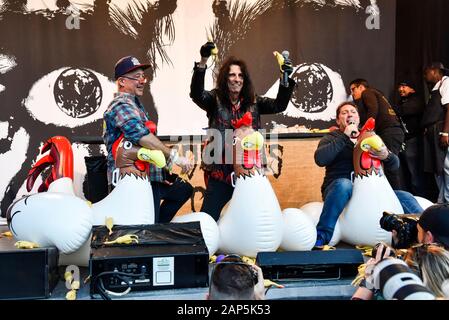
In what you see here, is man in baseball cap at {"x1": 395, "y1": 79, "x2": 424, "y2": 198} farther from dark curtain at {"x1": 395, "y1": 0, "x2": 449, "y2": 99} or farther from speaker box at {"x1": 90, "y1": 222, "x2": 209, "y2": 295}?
speaker box at {"x1": 90, "y1": 222, "x2": 209, "y2": 295}

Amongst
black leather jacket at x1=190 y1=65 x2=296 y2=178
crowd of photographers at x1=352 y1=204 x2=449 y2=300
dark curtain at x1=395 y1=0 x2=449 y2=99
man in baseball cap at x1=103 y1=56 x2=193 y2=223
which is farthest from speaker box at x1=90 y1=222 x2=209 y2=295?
dark curtain at x1=395 y1=0 x2=449 y2=99

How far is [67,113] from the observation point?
4.98 metres

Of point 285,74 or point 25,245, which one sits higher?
point 285,74

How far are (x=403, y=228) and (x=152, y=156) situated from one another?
120 cm

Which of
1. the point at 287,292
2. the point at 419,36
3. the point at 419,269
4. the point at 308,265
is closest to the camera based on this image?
the point at 419,269

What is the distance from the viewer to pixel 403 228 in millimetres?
2373

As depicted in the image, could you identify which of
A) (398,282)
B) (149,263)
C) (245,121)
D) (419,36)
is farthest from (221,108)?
(419,36)

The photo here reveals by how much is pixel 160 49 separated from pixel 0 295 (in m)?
3.40

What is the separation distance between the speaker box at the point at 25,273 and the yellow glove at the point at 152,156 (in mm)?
639

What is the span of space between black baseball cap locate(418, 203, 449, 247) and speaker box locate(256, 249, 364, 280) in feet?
1.80

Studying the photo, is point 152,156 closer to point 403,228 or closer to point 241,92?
point 241,92

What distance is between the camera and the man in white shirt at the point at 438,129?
4834 mm

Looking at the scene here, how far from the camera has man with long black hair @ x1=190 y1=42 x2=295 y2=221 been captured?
2900 millimetres
